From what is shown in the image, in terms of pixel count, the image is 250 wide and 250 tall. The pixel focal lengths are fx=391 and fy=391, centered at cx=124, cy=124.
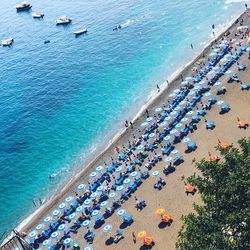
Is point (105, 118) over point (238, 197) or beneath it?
beneath

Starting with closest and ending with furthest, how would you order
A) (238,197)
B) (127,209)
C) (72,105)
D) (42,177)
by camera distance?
(238,197) < (127,209) < (42,177) < (72,105)

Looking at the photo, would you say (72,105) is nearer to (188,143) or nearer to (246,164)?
(188,143)

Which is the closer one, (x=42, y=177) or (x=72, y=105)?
(x=42, y=177)

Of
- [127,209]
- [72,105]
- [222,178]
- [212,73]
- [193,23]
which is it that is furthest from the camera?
[193,23]

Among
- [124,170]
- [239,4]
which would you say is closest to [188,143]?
[124,170]

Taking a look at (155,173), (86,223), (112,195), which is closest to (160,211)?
(155,173)

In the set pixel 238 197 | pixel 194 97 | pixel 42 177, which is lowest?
pixel 42 177

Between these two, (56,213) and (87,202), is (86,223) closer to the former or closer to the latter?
(87,202)
